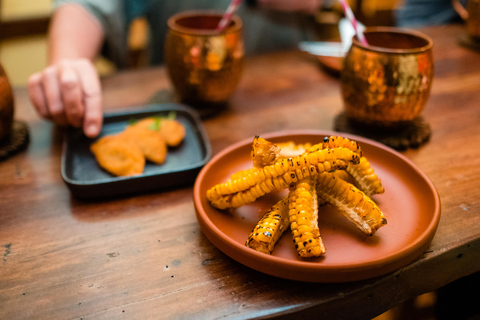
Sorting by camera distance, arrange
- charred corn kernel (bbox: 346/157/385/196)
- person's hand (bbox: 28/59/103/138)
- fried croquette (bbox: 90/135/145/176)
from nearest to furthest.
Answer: charred corn kernel (bbox: 346/157/385/196) → fried croquette (bbox: 90/135/145/176) → person's hand (bbox: 28/59/103/138)

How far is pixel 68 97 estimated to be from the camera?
0.92 metres

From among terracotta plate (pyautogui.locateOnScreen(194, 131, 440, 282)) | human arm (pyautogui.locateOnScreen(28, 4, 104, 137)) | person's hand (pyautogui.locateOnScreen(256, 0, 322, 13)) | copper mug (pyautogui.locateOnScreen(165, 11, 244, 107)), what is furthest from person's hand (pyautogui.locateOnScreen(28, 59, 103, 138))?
person's hand (pyautogui.locateOnScreen(256, 0, 322, 13))

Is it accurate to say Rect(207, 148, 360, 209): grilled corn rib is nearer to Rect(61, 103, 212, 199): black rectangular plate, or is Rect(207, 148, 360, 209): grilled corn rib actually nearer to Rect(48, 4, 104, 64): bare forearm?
Rect(61, 103, 212, 199): black rectangular plate

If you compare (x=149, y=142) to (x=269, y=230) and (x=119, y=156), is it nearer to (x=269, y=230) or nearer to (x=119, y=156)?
(x=119, y=156)

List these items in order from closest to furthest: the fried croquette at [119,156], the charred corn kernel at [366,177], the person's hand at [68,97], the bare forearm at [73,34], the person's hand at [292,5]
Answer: the charred corn kernel at [366,177] → the fried croquette at [119,156] → the person's hand at [68,97] → the bare forearm at [73,34] → the person's hand at [292,5]

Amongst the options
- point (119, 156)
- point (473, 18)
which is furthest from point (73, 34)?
point (473, 18)

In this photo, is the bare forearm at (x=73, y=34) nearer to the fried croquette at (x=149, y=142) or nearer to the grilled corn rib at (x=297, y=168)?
the fried croquette at (x=149, y=142)

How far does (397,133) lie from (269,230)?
1.81 feet

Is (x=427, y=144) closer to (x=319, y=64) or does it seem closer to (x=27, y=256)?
(x=319, y=64)

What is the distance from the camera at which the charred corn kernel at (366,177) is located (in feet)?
2.25

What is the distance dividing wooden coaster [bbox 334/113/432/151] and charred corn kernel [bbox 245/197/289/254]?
0.43m

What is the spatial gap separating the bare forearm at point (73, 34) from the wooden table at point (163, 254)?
12.3 inches

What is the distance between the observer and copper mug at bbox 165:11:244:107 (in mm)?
1000

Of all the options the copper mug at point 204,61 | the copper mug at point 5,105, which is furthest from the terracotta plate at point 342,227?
the copper mug at point 5,105
